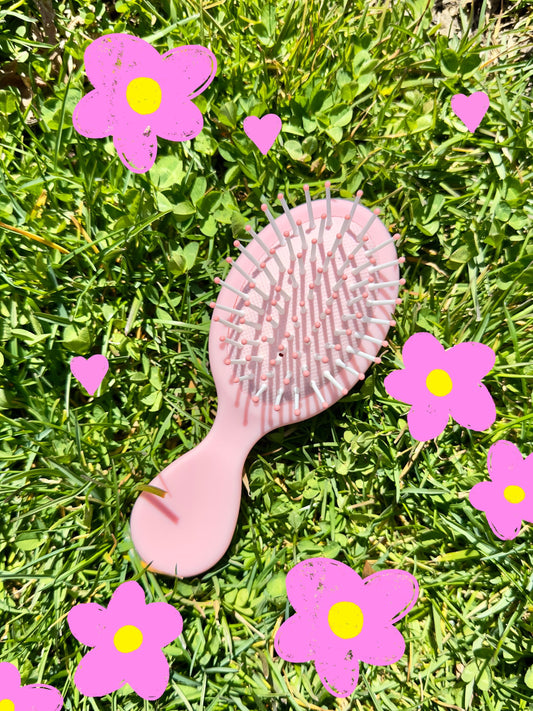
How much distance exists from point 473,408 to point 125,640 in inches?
21.9

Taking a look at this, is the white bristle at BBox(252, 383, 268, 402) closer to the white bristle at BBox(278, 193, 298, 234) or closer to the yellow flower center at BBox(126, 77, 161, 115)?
the white bristle at BBox(278, 193, 298, 234)

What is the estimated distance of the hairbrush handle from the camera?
→ 910 millimetres

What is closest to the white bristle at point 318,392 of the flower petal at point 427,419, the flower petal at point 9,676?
the flower petal at point 427,419

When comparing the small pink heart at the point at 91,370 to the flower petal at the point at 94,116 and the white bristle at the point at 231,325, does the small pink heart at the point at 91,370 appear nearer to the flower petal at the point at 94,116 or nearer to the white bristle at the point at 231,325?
the white bristle at the point at 231,325

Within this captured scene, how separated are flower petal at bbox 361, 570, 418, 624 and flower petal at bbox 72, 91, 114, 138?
2.37ft

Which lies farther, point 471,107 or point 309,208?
point 471,107

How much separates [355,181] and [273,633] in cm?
65

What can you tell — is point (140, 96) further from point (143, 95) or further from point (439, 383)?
point (439, 383)

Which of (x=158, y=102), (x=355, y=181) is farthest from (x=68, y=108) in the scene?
(x=355, y=181)

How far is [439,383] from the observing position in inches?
35.1

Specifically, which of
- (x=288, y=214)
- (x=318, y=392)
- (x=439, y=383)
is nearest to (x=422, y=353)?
(x=439, y=383)

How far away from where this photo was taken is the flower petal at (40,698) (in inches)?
34.9

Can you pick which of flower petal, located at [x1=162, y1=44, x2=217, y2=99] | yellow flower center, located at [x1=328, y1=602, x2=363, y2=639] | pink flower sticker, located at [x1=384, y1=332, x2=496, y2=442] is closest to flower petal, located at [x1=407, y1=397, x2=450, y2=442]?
pink flower sticker, located at [x1=384, y1=332, x2=496, y2=442]

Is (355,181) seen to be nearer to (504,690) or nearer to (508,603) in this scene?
(508,603)
